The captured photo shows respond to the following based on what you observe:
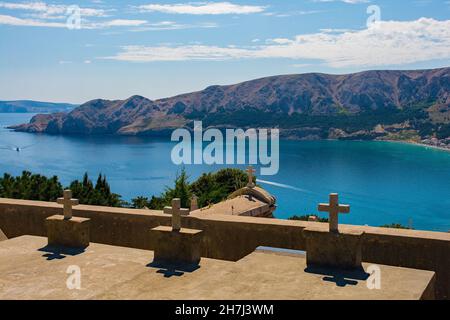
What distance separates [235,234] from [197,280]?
345cm

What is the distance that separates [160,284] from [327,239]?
3444 millimetres

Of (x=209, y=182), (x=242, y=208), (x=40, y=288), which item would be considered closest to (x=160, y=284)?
(x=40, y=288)

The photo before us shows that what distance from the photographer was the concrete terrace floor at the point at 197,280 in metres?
8.88

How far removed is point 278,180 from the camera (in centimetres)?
16238

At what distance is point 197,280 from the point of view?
9.76m

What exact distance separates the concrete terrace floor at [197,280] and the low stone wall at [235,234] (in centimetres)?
107

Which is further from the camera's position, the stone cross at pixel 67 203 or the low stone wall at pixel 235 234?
the stone cross at pixel 67 203

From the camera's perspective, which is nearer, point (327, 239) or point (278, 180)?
point (327, 239)
